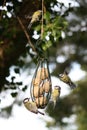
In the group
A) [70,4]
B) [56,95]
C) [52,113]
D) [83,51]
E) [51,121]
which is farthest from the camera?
[51,121]

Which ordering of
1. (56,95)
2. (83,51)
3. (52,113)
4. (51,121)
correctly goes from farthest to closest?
1. (51,121)
2. (52,113)
3. (83,51)
4. (56,95)

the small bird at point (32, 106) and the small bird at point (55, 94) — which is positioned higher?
the small bird at point (55, 94)

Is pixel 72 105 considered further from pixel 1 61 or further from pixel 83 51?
pixel 1 61

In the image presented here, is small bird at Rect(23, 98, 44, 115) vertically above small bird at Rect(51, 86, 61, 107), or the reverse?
small bird at Rect(51, 86, 61, 107)

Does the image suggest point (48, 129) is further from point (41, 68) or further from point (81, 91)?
point (41, 68)

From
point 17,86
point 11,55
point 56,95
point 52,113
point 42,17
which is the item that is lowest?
point 56,95

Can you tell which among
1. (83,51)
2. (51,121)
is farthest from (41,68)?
(51,121)

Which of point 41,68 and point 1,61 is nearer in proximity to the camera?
point 41,68

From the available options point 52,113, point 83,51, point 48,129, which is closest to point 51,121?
point 48,129

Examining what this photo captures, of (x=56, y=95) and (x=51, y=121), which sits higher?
(x=51, y=121)
